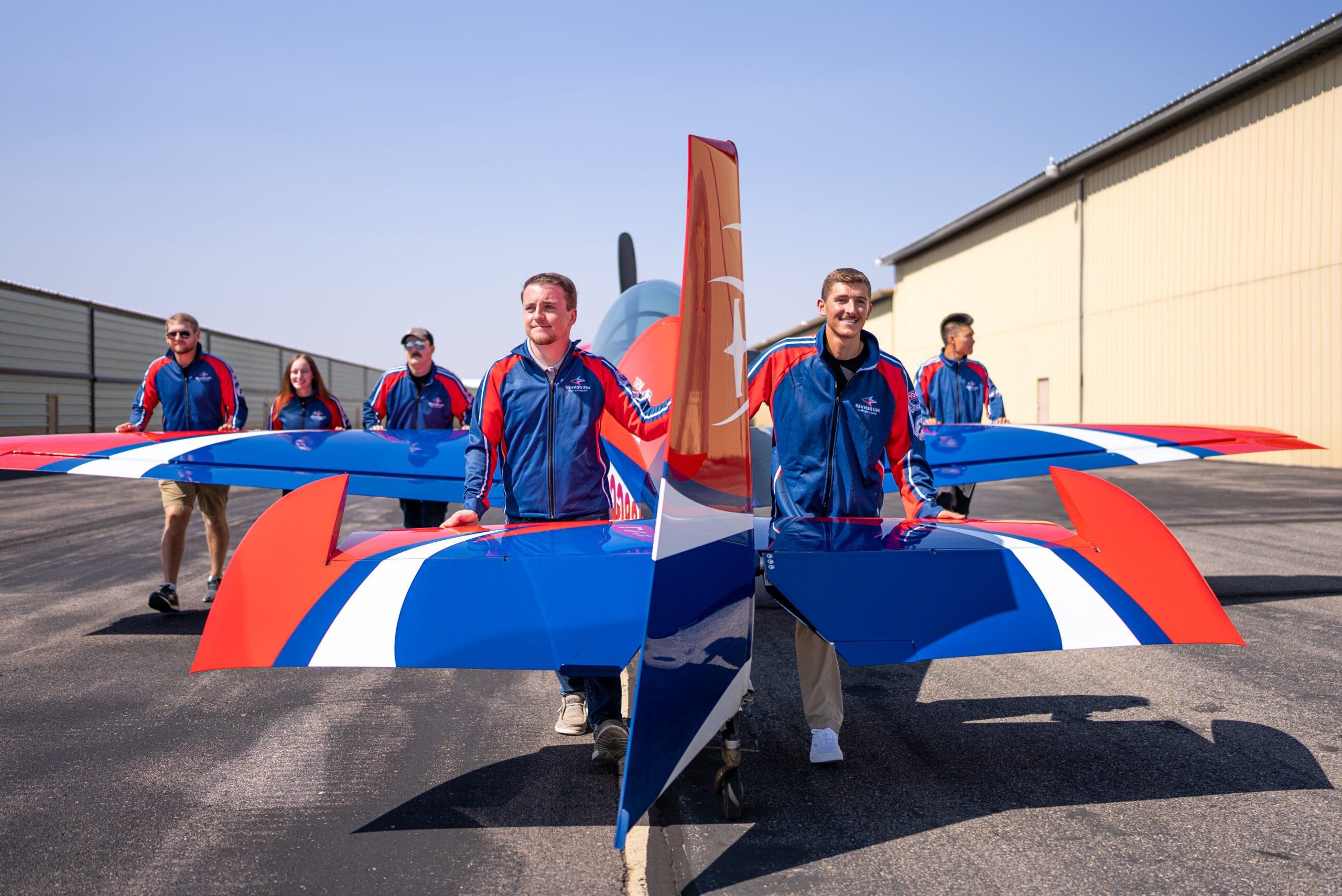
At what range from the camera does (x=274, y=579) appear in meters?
2.38

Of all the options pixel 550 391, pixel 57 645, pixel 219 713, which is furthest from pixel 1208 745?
pixel 57 645

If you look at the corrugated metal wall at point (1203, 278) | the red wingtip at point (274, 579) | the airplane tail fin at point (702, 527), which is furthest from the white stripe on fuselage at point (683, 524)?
the corrugated metal wall at point (1203, 278)

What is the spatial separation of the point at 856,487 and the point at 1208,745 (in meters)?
1.74

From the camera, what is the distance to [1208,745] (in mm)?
3531

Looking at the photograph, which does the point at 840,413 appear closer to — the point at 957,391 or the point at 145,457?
the point at 145,457

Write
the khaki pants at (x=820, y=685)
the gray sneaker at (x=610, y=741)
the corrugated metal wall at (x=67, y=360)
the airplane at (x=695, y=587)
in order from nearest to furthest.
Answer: the airplane at (x=695, y=587), the gray sneaker at (x=610, y=741), the khaki pants at (x=820, y=685), the corrugated metal wall at (x=67, y=360)

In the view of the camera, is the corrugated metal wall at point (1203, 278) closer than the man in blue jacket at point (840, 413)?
No

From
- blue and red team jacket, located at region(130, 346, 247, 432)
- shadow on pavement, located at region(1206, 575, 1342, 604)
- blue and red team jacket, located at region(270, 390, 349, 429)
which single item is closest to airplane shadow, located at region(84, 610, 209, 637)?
blue and red team jacket, located at region(130, 346, 247, 432)

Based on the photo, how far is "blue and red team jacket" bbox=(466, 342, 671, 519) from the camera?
3.70 metres

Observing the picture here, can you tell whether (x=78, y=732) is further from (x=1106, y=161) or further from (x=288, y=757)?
(x=1106, y=161)

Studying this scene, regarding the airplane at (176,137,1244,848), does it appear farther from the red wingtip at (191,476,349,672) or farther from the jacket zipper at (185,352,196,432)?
the jacket zipper at (185,352,196,432)

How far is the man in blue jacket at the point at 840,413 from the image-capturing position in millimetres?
3629

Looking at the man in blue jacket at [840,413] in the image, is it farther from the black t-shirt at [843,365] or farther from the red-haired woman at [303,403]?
the red-haired woman at [303,403]

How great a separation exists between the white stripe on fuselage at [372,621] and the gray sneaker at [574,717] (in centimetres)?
159
